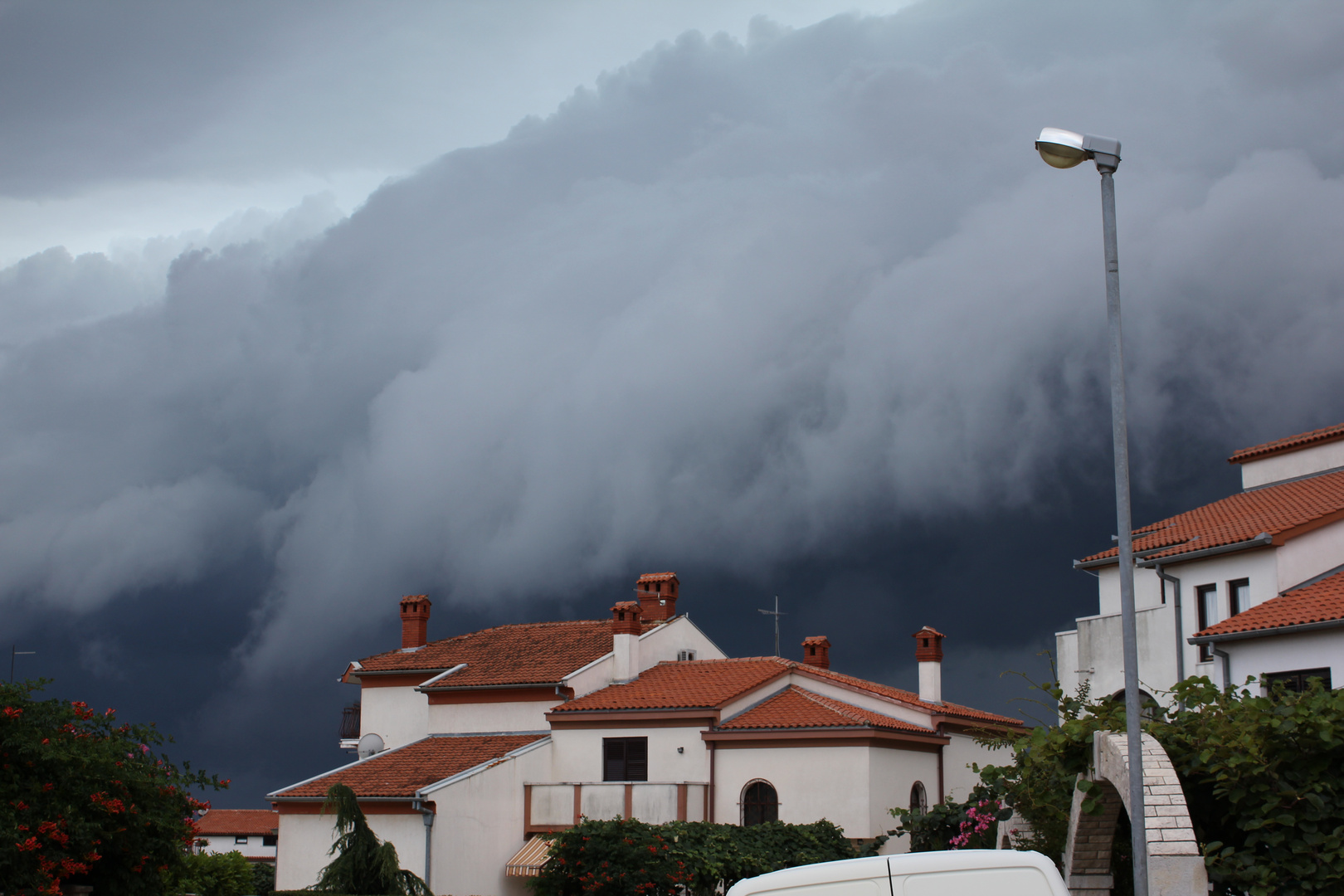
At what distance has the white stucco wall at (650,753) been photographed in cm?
3662

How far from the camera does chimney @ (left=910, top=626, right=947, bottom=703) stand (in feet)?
138

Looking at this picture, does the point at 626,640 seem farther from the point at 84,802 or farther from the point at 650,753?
the point at 84,802

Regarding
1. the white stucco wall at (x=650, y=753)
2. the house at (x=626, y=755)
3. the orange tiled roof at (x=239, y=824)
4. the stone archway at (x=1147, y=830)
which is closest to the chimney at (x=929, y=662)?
the house at (x=626, y=755)

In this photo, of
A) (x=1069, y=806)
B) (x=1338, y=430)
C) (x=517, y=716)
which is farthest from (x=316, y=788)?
(x=1338, y=430)

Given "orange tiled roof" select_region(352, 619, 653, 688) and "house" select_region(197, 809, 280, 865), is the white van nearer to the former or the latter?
"orange tiled roof" select_region(352, 619, 653, 688)

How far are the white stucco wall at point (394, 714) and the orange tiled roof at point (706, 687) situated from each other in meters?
8.28

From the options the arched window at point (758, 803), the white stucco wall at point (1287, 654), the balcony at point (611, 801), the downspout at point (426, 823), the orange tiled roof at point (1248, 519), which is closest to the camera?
the white stucco wall at point (1287, 654)

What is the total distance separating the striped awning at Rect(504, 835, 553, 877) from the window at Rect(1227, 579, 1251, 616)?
63.0 ft

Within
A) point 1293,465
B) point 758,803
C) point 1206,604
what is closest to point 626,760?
point 758,803

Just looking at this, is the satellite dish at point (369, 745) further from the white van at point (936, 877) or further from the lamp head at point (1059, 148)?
the white van at point (936, 877)

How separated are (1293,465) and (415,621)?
3158 cm

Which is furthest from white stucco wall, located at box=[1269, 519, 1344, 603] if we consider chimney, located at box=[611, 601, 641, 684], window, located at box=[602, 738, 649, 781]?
chimney, located at box=[611, 601, 641, 684]

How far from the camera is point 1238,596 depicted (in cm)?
3062

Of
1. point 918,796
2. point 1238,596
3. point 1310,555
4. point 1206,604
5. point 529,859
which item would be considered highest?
point 1310,555
